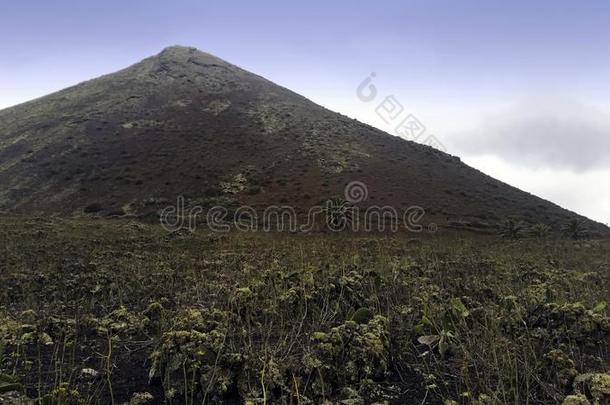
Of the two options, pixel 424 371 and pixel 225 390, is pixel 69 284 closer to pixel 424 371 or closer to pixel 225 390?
pixel 225 390

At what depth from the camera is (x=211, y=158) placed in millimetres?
43938

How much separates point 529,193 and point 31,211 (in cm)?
4814

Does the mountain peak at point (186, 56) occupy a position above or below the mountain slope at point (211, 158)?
above

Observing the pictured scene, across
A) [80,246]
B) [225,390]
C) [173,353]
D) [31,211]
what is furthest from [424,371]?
[31,211]

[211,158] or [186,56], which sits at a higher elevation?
[186,56]

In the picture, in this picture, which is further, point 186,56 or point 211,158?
point 186,56

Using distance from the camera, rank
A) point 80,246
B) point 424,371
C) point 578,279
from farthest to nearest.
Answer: point 80,246
point 578,279
point 424,371

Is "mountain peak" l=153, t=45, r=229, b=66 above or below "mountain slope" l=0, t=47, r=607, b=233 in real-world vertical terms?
above

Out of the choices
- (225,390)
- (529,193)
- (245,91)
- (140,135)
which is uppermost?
(245,91)

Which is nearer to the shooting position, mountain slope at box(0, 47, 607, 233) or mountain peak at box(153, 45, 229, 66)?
mountain slope at box(0, 47, 607, 233)

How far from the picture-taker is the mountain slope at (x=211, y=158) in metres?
37.4

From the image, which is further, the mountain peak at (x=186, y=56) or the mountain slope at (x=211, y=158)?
the mountain peak at (x=186, y=56)

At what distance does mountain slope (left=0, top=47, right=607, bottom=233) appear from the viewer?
37375 millimetres

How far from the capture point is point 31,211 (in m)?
33.6
